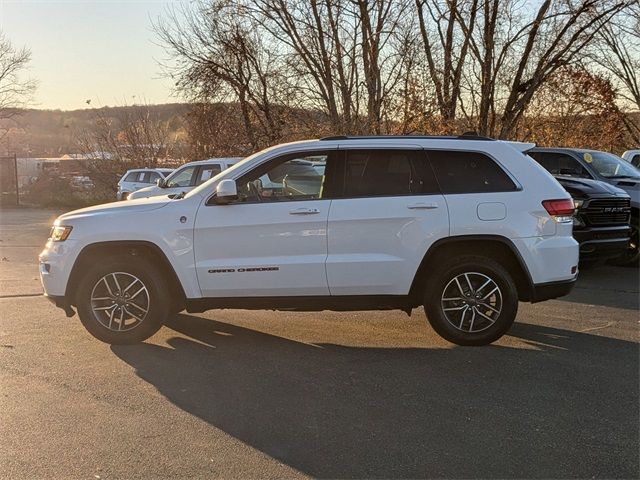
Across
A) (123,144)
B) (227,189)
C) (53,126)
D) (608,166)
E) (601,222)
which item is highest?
(53,126)

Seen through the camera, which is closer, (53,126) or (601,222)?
(601,222)

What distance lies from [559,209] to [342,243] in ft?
6.68

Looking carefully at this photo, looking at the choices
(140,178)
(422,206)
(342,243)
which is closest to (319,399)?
(342,243)

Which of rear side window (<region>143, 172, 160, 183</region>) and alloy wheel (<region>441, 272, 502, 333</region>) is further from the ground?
rear side window (<region>143, 172, 160, 183</region>)

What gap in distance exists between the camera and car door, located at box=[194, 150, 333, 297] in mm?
5309

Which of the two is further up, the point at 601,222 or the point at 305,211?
the point at 305,211

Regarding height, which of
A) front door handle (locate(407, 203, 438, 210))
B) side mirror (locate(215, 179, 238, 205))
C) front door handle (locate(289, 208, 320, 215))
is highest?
side mirror (locate(215, 179, 238, 205))

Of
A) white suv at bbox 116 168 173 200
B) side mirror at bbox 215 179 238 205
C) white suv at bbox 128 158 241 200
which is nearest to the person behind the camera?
side mirror at bbox 215 179 238 205

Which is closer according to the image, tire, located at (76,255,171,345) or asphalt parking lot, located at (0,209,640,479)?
asphalt parking lot, located at (0,209,640,479)

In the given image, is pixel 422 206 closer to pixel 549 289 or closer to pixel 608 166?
pixel 549 289

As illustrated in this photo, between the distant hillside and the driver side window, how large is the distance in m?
18.1

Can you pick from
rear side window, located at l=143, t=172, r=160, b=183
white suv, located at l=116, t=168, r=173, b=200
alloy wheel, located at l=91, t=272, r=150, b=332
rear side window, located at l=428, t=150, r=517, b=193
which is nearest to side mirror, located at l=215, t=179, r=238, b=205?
alloy wheel, located at l=91, t=272, r=150, b=332

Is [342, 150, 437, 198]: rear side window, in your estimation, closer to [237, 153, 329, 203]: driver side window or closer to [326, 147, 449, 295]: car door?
[326, 147, 449, 295]: car door

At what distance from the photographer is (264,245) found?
5.34 metres
